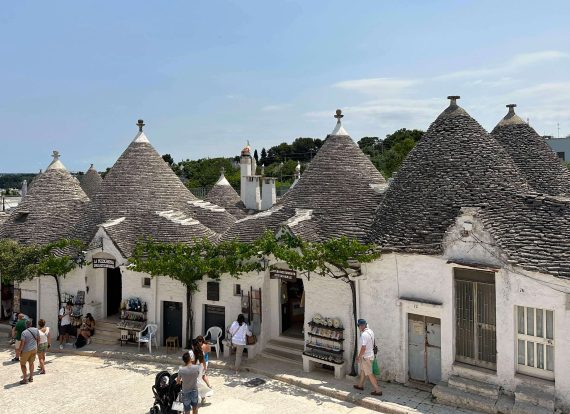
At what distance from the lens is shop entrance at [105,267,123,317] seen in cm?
1898

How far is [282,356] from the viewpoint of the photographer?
49.4ft

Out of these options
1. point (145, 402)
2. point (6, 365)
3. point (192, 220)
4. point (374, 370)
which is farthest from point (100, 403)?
point (192, 220)

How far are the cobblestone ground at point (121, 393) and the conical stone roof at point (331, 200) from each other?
4.45 m

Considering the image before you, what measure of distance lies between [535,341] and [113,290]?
584 inches

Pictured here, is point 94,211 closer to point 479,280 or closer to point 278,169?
point 479,280

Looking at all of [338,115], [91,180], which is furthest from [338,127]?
[91,180]

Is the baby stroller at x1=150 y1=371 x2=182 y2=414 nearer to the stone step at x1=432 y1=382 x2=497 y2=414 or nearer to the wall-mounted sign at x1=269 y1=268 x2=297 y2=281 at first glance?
the wall-mounted sign at x1=269 y1=268 x2=297 y2=281

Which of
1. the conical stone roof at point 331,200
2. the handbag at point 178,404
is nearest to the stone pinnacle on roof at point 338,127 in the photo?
the conical stone roof at point 331,200

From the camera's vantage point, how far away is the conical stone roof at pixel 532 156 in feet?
53.5

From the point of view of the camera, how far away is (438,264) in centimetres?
1209

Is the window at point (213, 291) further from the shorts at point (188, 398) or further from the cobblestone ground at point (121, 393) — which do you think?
the shorts at point (188, 398)

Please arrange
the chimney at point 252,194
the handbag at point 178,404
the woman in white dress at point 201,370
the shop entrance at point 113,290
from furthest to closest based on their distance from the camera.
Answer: the chimney at point 252,194, the shop entrance at point 113,290, the woman in white dress at point 201,370, the handbag at point 178,404

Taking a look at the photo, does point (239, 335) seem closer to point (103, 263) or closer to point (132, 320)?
point (132, 320)

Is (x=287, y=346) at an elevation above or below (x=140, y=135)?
below
